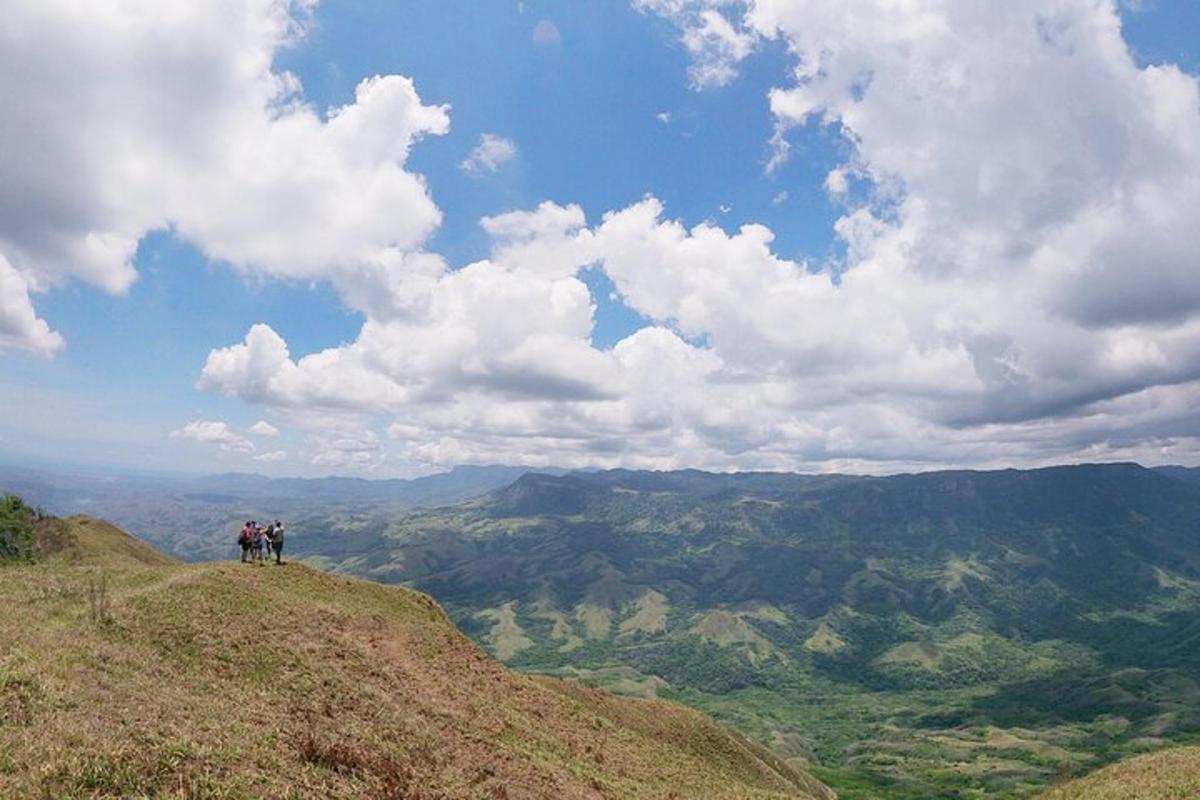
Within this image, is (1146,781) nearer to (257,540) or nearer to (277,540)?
(277,540)

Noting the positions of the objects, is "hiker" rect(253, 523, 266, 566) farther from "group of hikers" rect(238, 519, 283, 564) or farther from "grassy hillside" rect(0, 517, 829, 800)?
"grassy hillside" rect(0, 517, 829, 800)

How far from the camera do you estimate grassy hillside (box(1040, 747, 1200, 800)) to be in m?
Result: 49.5

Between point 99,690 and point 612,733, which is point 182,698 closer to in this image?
point 99,690

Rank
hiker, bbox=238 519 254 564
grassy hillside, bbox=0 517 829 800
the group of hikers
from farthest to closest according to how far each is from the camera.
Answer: the group of hikers
hiker, bbox=238 519 254 564
grassy hillside, bbox=0 517 829 800

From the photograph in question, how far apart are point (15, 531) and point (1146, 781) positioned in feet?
491

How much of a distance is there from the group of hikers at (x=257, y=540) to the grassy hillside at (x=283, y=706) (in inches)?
115

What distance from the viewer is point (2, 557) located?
10194 centimetres

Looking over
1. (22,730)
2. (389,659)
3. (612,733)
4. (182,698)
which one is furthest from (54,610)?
(612,733)

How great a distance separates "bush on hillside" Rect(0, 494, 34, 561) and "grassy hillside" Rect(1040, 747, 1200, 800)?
13567cm

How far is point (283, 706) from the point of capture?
35.4m

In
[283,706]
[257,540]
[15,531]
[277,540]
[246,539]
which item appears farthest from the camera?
[15,531]

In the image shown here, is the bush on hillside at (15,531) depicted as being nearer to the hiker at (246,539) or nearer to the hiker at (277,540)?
the hiker at (246,539)

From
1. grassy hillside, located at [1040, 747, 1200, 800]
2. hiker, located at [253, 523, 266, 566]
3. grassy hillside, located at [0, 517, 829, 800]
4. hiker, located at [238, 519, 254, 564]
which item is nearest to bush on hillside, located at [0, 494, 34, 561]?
hiker, located at [253, 523, 266, 566]

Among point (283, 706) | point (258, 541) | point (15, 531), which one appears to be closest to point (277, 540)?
point (258, 541)
